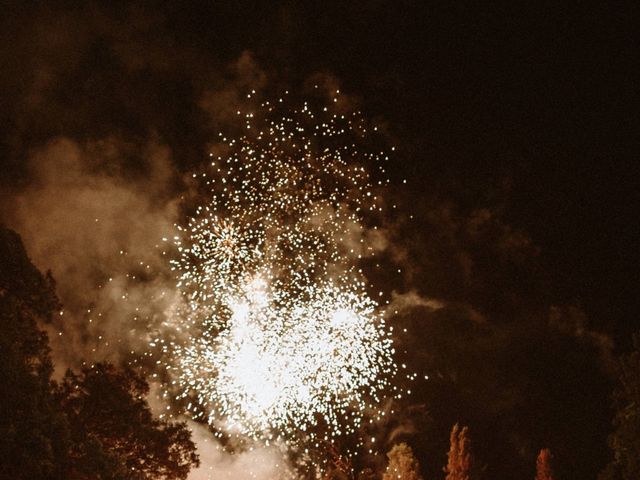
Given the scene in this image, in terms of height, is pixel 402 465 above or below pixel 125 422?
above

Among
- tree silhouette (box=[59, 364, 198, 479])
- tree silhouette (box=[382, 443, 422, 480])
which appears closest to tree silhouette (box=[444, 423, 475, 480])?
tree silhouette (box=[382, 443, 422, 480])

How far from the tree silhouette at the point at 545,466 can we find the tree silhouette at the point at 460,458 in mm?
2707

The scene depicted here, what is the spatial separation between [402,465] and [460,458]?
2.73 m

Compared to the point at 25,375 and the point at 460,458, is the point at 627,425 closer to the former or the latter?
the point at 460,458

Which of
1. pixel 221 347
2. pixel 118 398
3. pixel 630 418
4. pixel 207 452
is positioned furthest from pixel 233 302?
pixel 207 452

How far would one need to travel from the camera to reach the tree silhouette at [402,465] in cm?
2717

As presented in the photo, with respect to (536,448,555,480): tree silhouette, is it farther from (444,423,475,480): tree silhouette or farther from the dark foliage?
the dark foliage

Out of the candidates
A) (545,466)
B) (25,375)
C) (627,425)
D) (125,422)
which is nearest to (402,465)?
(545,466)

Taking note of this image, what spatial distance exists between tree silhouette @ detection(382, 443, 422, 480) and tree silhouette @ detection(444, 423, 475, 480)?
4.65 feet

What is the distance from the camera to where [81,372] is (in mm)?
15172

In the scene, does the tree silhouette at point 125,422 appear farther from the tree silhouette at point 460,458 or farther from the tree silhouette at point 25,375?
the tree silhouette at point 460,458

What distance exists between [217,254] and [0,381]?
9.36 meters

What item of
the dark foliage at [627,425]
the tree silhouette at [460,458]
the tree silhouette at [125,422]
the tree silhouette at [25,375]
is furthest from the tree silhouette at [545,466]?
the tree silhouette at [25,375]

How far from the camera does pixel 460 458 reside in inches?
1020
